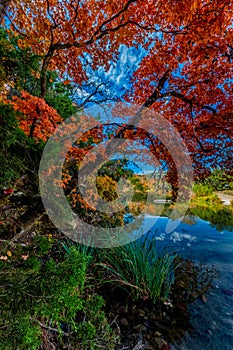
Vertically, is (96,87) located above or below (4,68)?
above

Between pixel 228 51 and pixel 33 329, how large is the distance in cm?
529

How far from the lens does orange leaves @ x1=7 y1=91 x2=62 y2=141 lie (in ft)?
7.08

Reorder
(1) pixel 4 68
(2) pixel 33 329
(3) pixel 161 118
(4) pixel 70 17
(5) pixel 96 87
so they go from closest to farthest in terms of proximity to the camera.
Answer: (2) pixel 33 329, (1) pixel 4 68, (4) pixel 70 17, (3) pixel 161 118, (5) pixel 96 87

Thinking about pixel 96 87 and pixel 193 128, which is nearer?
pixel 193 128

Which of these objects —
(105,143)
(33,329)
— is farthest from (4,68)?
(33,329)

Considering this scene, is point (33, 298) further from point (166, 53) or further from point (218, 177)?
point (218, 177)

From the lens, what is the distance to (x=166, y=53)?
4078 mm

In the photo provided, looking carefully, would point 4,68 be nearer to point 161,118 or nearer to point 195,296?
point 161,118

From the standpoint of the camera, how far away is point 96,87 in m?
5.61

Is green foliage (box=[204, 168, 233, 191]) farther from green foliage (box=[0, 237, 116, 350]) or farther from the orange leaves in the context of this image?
green foliage (box=[0, 237, 116, 350])

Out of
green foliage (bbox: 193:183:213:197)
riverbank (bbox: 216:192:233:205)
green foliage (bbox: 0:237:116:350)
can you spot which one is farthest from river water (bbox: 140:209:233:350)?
green foliage (bbox: 193:183:213:197)

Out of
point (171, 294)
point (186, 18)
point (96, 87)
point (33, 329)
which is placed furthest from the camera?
point (96, 87)

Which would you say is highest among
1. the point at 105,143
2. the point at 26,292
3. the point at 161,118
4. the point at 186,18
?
the point at 186,18

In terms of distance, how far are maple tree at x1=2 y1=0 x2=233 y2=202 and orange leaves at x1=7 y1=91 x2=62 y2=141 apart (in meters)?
1.03
